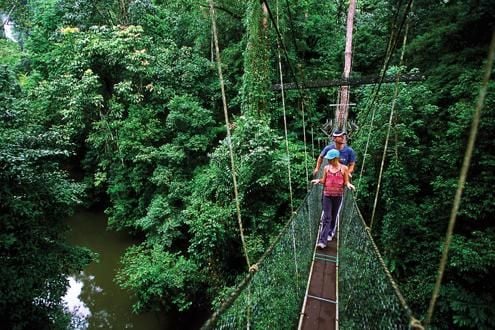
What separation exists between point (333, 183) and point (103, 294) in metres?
4.63

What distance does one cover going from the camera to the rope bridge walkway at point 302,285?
1.37 m

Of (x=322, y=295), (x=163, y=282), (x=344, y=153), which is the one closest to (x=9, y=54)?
(x=163, y=282)

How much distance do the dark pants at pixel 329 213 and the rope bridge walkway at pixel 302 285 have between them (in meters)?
0.11

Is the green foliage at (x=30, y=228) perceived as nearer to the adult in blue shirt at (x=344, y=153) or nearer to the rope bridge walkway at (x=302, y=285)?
the rope bridge walkway at (x=302, y=285)

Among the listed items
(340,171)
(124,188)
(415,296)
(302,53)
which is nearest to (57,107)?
(124,188)

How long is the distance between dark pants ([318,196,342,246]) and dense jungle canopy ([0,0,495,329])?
0.79m

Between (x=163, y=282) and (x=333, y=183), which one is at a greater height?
(x=333, y=183)

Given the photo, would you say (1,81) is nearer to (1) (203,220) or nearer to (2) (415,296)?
(1) (203,220)

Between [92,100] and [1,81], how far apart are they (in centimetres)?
290

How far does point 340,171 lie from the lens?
7.26ft

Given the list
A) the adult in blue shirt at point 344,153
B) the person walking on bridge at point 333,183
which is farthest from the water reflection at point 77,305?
the adult in blue shirt at point 344,153

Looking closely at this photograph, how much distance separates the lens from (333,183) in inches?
88.6

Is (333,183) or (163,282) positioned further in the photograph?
(163,282)

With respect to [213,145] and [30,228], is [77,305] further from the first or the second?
[213,145]
